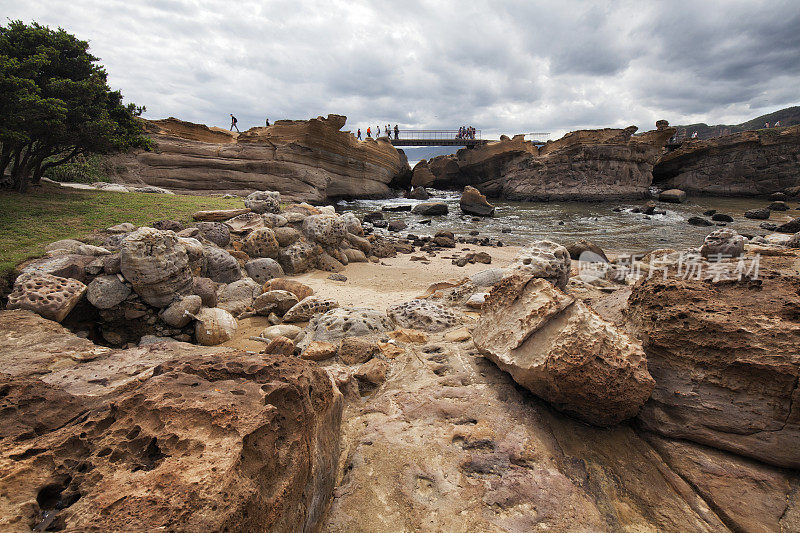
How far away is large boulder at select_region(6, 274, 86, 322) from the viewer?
167 inches

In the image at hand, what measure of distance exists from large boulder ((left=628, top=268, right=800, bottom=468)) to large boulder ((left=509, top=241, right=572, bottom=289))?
2.43 metres

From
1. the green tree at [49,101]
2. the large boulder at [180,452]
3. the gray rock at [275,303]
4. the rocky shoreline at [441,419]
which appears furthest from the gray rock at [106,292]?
the green tree at [49,101]

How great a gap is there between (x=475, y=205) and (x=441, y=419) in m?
24.6

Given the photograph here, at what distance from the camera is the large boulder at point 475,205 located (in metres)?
25.5

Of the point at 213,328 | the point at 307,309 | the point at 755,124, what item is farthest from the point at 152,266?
the point at 755,124

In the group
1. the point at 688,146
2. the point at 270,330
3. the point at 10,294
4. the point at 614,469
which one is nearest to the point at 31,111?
the point at 10,294

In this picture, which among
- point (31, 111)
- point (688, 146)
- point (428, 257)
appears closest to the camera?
point (31, 111)

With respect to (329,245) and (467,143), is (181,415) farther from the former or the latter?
(467,143)

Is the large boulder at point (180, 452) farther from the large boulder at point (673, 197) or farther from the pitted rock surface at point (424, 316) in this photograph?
the large boulder at point (673, 197)

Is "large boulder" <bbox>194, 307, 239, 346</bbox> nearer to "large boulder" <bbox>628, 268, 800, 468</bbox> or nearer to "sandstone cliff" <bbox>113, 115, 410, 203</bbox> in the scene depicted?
"large boulder" <bbox>628, 268, 800, 468</bbox>

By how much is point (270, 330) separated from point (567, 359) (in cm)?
380

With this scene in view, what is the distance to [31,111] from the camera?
7.79 metres

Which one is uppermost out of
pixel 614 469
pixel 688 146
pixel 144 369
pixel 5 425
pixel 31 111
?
pixel 688 146

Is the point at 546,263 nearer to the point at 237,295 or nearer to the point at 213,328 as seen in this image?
the point at 213,328
